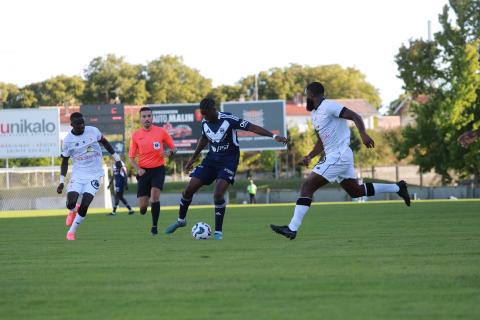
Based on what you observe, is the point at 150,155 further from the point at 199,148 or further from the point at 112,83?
the point at 112,83

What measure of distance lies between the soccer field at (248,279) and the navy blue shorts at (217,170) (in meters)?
1.06

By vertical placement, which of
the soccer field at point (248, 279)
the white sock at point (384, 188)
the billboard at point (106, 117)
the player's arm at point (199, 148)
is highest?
the billboard at point (106, 117)

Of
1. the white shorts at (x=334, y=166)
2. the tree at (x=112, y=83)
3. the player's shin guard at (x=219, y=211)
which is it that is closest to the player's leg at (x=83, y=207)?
the player's shin guard at (x=219, y=211)

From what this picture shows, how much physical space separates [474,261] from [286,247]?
2.88 meters

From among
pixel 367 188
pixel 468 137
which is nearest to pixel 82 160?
pixel 367 188

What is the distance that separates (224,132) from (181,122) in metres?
45.2

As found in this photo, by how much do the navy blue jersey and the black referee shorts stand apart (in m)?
2.53

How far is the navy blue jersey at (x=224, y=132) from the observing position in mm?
13680

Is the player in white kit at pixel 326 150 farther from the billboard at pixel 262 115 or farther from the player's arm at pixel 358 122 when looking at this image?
the billboard at pixel 262 115

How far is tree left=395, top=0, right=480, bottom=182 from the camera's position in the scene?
57281 millimetres

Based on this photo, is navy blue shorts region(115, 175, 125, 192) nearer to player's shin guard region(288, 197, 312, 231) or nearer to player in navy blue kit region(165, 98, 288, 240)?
player in navy blue kit region(165, 98, 288, 240)

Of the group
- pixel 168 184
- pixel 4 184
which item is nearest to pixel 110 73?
pixel 168 184

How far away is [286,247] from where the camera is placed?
11.5 metres

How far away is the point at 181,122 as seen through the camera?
58.8 metres
